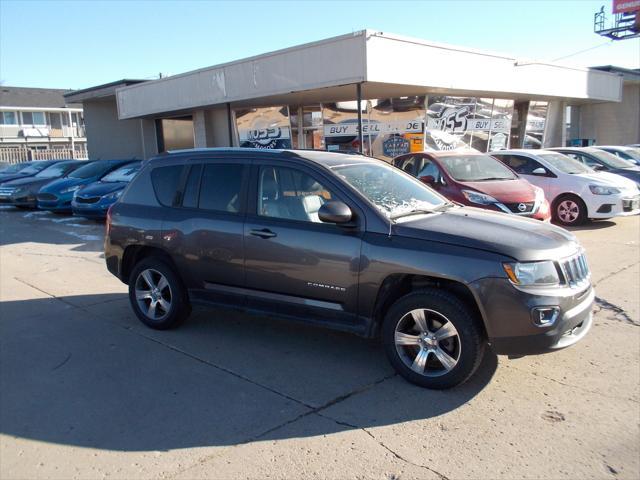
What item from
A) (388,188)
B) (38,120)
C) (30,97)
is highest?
(30,97)

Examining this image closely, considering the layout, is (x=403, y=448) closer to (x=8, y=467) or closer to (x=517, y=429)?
(x=517, y=429)

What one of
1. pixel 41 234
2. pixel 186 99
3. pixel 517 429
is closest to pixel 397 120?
pixel 186 99

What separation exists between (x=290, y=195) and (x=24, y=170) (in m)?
19.3

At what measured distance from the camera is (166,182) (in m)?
5.68

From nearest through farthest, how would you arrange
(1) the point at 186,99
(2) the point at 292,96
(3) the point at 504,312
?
(3) the point at 504,312
(2) the point at 292,96
(1) the point at 186,99

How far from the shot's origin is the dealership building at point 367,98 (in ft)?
43.5

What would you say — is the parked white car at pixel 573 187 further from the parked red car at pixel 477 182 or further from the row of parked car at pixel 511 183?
the parked red car at pixel 477 182

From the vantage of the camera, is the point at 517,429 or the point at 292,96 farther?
the point at 292,96

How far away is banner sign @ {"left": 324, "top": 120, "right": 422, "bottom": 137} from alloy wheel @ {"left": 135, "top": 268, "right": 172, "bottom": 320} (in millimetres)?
12742

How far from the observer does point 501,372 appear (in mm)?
4410

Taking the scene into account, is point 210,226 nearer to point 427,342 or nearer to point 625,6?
point 427,342

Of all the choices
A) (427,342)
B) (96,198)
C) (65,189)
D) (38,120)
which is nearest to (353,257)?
(427,342)

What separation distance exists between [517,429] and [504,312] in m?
0.77

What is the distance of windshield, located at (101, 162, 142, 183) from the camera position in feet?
46.5
